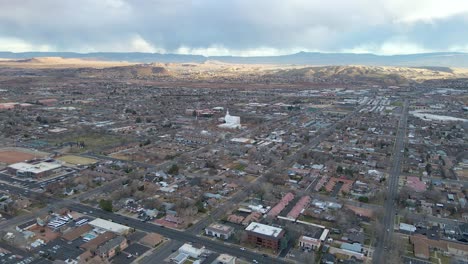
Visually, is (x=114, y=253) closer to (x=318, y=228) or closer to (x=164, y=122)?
(x=318, y=228)

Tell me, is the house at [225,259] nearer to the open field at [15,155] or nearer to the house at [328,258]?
the house at [328,258]

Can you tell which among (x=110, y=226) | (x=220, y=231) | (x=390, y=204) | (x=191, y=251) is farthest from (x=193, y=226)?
(x=390, y=204)

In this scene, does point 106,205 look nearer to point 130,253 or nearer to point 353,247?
point 130,253

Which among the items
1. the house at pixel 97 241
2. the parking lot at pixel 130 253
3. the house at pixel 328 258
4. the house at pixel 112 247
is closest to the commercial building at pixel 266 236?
the house at pixel 328 258

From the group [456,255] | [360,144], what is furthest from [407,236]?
[360,144]

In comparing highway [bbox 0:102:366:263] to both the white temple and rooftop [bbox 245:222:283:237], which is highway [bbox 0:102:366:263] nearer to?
rooftop [bbox 245:222:283:237]

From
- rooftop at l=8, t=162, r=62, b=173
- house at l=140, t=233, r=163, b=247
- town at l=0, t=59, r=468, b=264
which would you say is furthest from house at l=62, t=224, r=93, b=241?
rooftop at l=8, t=162, r=62, b=173
